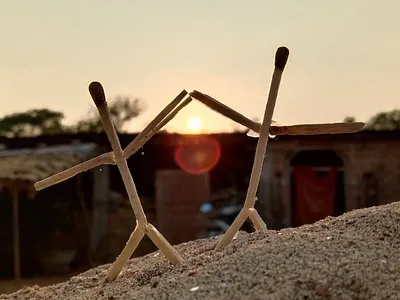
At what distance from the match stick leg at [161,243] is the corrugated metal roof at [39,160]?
28.9ft

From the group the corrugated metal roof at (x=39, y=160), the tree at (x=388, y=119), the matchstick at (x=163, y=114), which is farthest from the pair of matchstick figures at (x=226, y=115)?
the tree at (x=388, y=119)

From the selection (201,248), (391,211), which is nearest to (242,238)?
(201,248)

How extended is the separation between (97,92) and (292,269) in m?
0.96

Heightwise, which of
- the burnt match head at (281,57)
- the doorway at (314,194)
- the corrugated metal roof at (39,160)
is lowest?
the doorway at (314,194)

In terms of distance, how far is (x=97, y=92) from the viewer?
263cm

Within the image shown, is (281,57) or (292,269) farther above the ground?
(281,57)

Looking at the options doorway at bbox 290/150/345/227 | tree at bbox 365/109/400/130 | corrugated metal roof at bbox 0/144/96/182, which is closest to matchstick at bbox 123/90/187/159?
corrugated metal roof at bbox 0/144/96/182

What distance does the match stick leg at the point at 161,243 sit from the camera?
8.55ft

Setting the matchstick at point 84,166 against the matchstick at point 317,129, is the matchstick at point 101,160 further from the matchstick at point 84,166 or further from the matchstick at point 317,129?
the matchstick at point 317,129

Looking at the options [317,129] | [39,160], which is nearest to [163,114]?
[317,129]

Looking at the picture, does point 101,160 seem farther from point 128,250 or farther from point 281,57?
point 281,57

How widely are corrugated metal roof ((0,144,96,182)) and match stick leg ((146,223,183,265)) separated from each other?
8.81 m

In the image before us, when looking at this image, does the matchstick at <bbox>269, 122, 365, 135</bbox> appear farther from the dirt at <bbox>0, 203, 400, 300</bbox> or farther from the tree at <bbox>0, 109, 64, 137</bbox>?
the tree at <bbox>0, 109, 64, 137</bbox>

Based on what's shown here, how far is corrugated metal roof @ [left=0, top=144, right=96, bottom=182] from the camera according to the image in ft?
37.0
